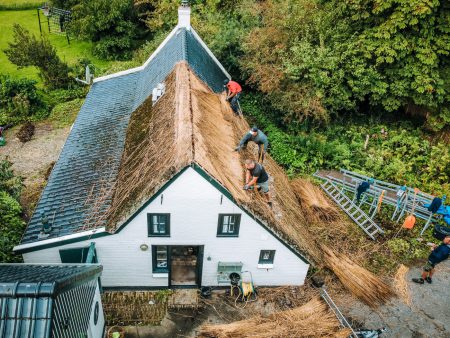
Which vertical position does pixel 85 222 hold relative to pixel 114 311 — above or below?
above

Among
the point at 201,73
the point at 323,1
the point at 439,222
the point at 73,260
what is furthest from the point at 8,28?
the point at 439,222

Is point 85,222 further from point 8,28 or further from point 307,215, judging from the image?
point 8,28

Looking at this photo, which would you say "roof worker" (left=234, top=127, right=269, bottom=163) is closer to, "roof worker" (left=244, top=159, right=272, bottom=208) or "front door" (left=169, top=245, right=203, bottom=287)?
"roof worker" (left=244, top=159, right=272, bottom=208)

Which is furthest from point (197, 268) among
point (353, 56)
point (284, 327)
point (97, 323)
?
point (353, 56)

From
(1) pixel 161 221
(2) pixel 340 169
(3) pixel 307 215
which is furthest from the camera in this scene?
(2) pixel 340 169

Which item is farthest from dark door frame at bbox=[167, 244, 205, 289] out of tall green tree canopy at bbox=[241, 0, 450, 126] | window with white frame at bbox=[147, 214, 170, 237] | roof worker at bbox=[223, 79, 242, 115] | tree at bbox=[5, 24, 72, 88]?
tree at bbox=[5, 24, 72, 88]
